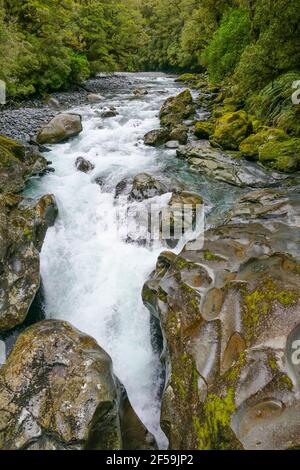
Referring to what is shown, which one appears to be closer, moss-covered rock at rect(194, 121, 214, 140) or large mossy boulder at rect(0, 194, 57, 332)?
large mossy boulder at rect(0, 194, 57, 332)

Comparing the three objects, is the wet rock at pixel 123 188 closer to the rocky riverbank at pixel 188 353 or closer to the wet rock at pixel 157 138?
the rocky riverbank at pixel 188 353

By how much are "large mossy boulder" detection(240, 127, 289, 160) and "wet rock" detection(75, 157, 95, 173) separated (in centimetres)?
471

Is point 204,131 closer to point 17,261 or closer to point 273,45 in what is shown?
point 273,45

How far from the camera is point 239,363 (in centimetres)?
340

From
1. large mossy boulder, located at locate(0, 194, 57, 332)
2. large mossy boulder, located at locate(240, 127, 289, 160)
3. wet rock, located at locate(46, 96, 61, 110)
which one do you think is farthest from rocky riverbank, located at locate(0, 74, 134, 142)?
large mossy boulder, located at locate(240, 127, 289, 160)

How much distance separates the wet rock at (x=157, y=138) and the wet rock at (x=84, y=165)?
2.92m

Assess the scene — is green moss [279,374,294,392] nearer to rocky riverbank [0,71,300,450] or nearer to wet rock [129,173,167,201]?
rocky riverbank [0,71,300,450]

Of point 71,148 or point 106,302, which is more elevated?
point 71,148

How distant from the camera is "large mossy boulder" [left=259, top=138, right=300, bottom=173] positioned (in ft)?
31.6

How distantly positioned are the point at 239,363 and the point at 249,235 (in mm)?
2495

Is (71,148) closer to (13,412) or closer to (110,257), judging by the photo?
(110,257)

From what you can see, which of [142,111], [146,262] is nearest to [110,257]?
[146,262]

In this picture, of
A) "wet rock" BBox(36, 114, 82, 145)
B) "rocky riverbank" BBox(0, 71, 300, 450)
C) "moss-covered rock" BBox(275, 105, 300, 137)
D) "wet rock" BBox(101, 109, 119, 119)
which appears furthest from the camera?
"wet rock" BBox(101, 109, 119, 119)
